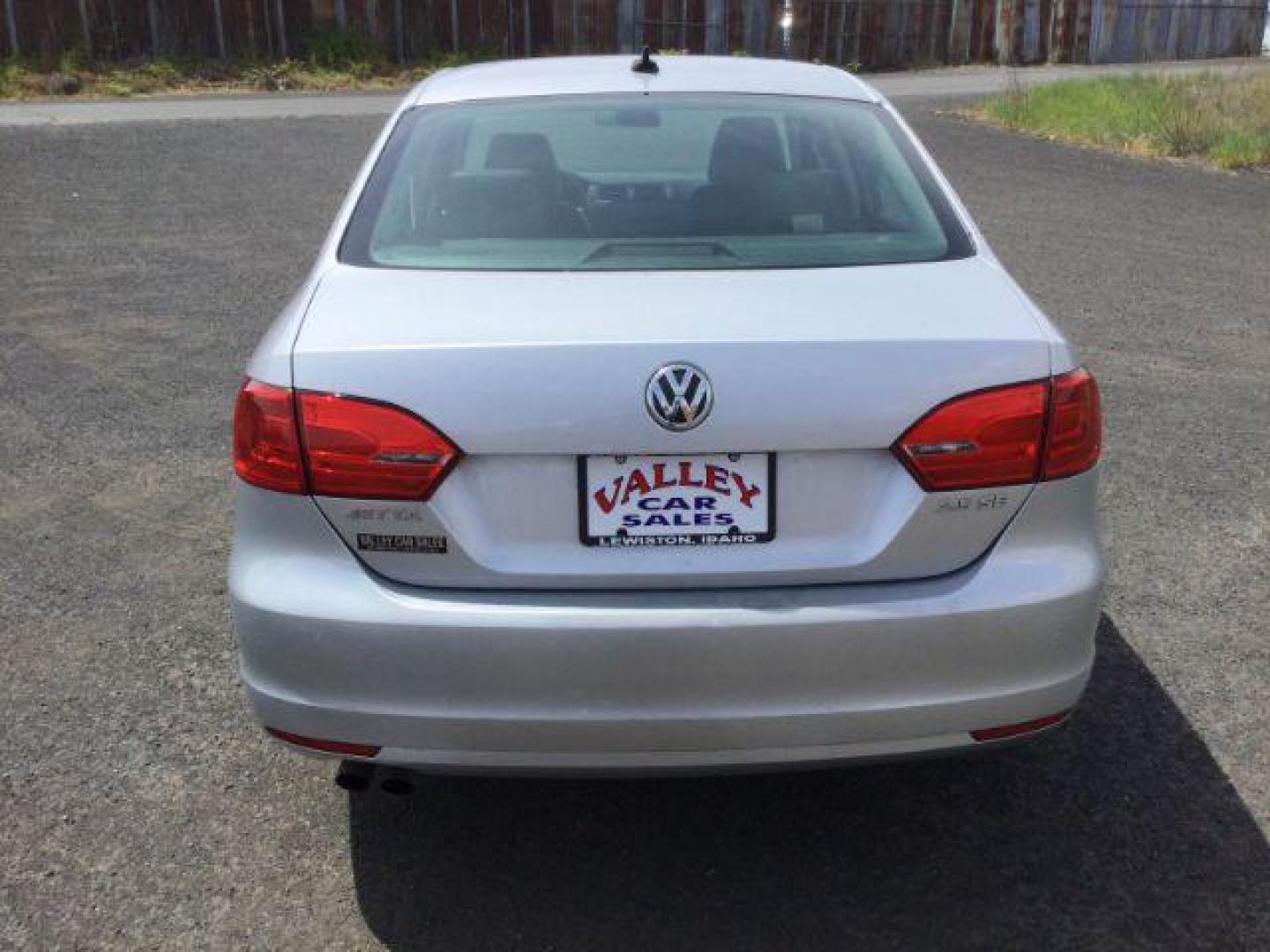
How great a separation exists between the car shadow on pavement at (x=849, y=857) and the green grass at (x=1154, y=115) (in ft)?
41.6

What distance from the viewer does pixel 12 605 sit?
443 centimetres

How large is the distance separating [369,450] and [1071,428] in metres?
1.29

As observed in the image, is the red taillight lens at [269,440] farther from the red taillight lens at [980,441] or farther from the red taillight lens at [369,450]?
the red taillight lens at [980,441]

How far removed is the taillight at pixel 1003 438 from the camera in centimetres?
261

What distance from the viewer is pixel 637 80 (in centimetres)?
395

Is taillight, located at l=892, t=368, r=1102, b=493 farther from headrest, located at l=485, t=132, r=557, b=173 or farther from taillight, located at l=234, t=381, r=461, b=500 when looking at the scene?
headrest, located at l=485, t=132, r=557, b=173

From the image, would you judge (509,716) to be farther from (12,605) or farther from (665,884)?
(12,605)

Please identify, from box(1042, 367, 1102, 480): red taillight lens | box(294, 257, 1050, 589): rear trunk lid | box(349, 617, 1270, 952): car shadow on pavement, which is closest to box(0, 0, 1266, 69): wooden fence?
box(349, 617, 1270, 952): car shadow on pavement

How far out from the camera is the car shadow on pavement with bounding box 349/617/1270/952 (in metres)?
2.91

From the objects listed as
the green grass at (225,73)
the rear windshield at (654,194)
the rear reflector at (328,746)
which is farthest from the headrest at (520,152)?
the green grass at (225,73)

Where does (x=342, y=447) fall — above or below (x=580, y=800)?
above

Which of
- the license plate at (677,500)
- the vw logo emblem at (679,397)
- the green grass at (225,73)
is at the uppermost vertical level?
the vw logo emblem at (679,397)

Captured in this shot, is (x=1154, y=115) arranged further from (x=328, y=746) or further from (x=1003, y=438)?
(x=328, y=746)

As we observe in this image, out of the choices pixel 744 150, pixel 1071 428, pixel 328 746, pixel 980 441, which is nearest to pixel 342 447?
pixel 328 746
